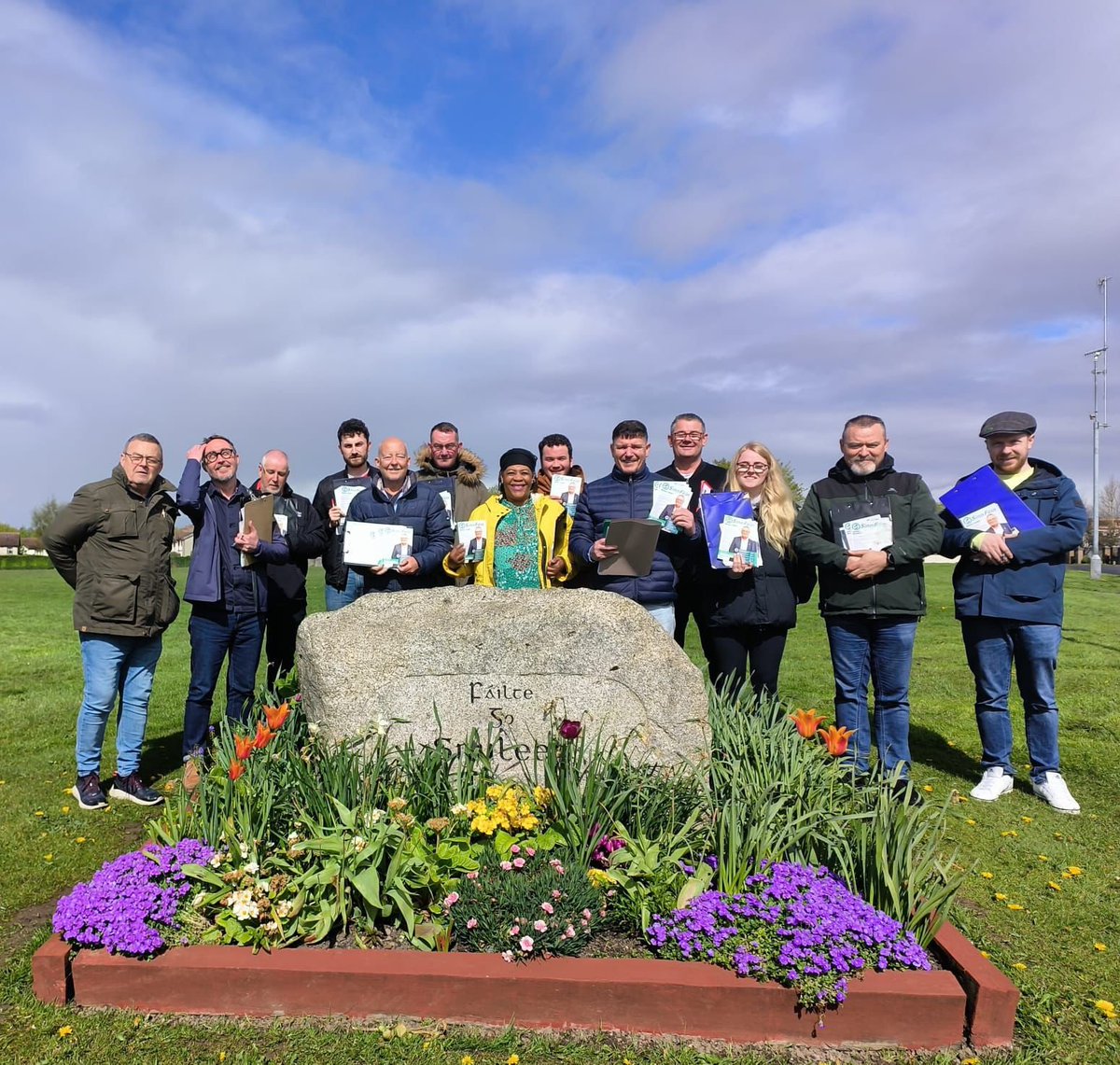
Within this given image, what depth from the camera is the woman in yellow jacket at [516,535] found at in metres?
4.89

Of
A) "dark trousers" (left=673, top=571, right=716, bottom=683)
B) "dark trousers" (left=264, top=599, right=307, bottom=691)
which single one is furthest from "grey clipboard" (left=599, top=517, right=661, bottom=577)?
"dark trousers" (left=264, top=599, right=307, bottom=691)

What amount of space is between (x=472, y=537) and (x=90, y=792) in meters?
2.78

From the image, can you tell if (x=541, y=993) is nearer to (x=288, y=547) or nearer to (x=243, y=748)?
(x=243, y=748)

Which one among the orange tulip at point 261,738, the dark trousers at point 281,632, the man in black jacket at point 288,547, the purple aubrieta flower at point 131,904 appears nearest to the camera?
the purple aubrieta flower at point 131,904

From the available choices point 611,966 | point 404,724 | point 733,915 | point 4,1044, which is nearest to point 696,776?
point 733,915

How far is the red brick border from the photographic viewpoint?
8.88 ft

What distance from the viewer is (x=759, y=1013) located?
2709mm

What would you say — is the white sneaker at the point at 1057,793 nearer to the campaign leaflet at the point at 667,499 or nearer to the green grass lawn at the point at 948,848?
the green grass lawn at the point at 948,848

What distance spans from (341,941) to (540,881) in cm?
83

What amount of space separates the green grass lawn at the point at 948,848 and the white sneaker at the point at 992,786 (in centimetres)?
7

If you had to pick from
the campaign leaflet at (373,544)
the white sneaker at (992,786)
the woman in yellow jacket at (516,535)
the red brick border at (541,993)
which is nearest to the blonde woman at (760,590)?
the woman in yellow jacket at (516,535)

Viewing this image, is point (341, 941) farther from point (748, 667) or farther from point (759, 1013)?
point (748, 667)

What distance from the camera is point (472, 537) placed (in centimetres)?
477

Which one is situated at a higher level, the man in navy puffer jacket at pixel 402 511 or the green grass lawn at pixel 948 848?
the man in navy puffer jacket at pixel 402 511
